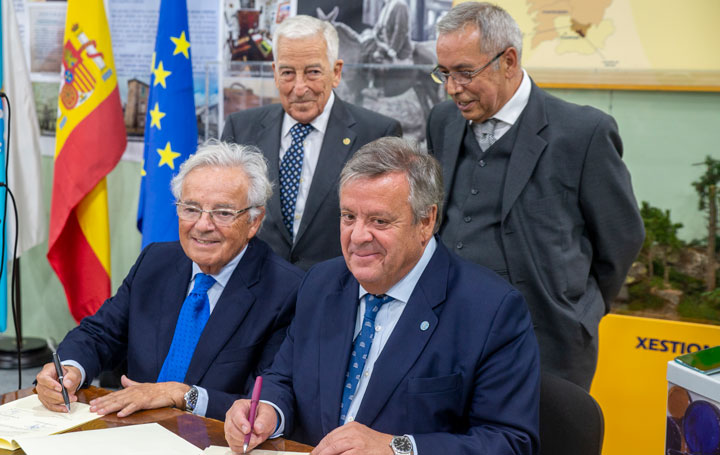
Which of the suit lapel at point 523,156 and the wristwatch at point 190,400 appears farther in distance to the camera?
the suit lapel at point 523,156

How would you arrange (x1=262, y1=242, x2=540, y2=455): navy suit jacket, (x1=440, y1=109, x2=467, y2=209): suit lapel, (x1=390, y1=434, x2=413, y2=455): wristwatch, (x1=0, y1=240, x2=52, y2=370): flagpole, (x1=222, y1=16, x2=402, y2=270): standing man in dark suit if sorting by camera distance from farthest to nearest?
(x1=0, y1=240, x2=52, y2=370): flagpole
(x1=222, y1=16, x2=402, y2=270): standing man in dark suit
(x1=440, y1=109, x2=467, y2=209): suit lapel
(x1=262, y1=242, x2=540, y2=455): navy suit jacket
(x1=390, y1=434, x2=413, y2=455): wristwatch

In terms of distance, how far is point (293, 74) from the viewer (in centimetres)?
304

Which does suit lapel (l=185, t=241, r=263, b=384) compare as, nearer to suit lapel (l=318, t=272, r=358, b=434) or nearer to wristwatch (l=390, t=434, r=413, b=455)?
suit lapel (l=318, t=272, r=358, b=434)

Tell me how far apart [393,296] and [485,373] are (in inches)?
11.8

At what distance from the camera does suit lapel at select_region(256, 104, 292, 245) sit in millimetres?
3074

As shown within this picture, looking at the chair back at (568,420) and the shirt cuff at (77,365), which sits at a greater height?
the chair back at (568,420)

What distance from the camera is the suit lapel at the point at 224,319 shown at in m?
2.27

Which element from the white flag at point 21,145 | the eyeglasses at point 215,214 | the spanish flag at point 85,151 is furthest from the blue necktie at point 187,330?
the white flag at point 21,145

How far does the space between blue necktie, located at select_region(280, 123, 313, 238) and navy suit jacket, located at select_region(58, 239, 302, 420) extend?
613 mm

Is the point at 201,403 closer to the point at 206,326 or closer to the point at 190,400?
the point at 190,400

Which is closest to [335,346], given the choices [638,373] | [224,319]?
[224,319]

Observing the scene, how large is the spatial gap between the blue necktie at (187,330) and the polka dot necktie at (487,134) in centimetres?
102

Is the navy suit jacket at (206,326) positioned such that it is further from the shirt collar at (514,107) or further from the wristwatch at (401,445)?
the shirt collar at (514,107)

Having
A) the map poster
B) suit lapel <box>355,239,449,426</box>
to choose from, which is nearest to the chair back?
suit lapel <box>355,239,449,426</box>
